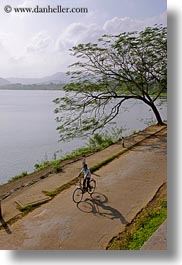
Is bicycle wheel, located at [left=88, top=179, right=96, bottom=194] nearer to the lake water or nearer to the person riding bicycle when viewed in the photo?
the person riding bicycle

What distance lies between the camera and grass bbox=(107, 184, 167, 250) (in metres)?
2.92

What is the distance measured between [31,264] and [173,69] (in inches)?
79.2

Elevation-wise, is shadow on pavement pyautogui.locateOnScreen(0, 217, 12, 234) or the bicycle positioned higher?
the bicycle

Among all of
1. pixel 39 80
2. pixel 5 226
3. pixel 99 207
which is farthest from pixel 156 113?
pixel 5 226

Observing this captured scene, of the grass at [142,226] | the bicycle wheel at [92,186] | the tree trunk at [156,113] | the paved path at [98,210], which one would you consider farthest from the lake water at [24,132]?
the grass at [142,226]

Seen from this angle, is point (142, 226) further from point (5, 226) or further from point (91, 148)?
point (91, 148)

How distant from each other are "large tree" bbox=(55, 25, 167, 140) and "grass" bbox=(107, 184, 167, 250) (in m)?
1.17

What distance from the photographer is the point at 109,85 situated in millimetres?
4508

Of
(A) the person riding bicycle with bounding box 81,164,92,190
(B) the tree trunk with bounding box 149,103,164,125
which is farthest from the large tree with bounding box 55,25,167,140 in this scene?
(A) the person riding bicycle with bounding box 81,164,92,190

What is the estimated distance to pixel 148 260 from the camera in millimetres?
2840

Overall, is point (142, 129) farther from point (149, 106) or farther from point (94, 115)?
point (94, 115)

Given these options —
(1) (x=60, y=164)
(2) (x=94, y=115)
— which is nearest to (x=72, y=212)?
(1) (x=60, y=164)

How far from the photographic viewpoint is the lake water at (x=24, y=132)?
3.60 meters

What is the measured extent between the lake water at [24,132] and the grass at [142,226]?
883 mm
